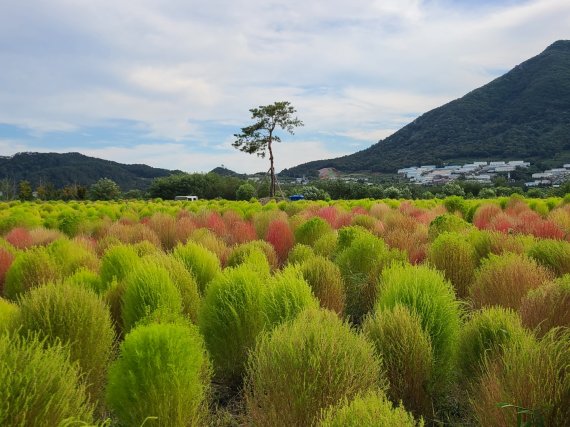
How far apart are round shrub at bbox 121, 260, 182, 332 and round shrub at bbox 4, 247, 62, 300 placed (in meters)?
1.71

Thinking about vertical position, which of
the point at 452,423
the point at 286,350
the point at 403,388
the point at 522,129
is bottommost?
the point at 452,423

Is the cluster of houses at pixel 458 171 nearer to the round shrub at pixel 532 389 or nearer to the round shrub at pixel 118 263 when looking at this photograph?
the round shrub at pixel 118 263

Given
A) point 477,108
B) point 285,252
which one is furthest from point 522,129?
point 285,252

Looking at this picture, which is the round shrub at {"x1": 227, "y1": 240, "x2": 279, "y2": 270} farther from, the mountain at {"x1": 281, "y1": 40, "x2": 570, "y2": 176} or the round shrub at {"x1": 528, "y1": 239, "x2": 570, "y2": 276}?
the mountain at {"x1": 281, "y1": 40, "x2": 570, "y2": 176}

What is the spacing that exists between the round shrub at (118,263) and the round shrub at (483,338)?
3115 mm

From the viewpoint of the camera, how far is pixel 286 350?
2.27 meters

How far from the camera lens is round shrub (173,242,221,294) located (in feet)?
16.2

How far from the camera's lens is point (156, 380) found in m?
2.20

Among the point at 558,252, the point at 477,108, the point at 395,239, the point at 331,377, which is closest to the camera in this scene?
the point at 331,377

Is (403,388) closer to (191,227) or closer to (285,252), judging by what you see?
(285,252)

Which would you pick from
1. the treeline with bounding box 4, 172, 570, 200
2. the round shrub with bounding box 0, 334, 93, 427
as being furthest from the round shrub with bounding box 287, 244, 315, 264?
the treeline with bounding box 4, 172, 570, 200

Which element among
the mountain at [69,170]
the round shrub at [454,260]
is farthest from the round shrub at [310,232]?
the mountain at [69,170]

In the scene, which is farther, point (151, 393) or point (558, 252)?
point (558, 252)

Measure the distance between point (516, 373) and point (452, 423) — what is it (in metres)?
0.63
